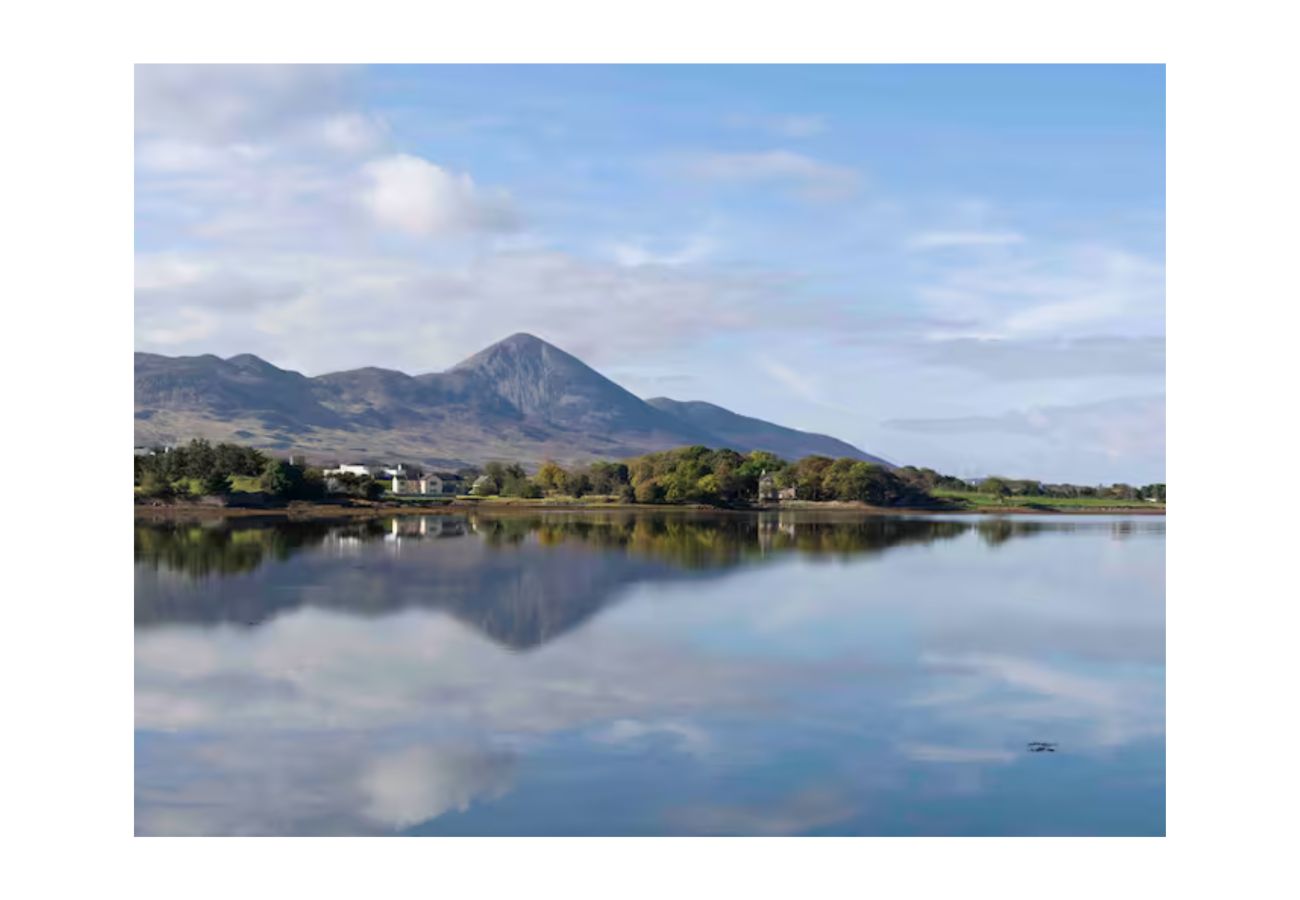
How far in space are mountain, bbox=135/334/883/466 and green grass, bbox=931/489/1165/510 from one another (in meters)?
56.1

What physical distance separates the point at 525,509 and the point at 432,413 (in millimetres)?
122127

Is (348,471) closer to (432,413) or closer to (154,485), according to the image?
(154,485)

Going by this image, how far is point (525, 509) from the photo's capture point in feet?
181

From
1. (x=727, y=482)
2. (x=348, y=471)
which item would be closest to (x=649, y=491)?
(x=727, y=482)

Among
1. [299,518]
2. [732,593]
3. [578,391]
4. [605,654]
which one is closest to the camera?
[605,654]

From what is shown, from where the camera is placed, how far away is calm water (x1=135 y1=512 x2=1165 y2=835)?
26.8 ft

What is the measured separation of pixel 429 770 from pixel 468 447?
5769 inches

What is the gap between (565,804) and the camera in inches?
317

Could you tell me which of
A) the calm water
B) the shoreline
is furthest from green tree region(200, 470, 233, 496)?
the calm water

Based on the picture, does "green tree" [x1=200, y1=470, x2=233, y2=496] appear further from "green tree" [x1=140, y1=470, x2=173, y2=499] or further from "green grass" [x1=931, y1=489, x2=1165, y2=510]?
"green grass" [x1=931, y1=489, x2=1165, y2=510]

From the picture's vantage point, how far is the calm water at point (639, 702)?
8.16 metres

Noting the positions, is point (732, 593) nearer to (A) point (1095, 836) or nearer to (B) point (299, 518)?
(A) point (1095, 836)

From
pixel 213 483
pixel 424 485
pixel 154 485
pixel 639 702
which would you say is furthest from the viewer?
pixel 424 485
